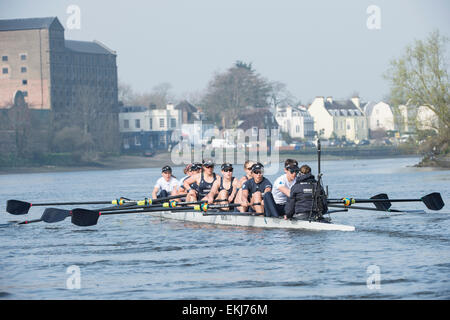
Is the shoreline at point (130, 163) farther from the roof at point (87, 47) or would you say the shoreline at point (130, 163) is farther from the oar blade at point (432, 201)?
the oar blade at point (432, 201)

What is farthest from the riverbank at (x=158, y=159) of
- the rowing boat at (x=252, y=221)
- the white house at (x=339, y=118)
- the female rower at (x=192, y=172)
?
the female rower at (x=192, y=172)

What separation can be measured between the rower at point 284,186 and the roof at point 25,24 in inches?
3063

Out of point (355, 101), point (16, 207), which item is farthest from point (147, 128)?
point (16, 207)

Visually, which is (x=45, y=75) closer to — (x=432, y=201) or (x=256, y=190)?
(x=256, y=190)

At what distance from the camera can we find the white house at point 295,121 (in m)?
118

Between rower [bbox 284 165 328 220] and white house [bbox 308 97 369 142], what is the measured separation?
10209 cm

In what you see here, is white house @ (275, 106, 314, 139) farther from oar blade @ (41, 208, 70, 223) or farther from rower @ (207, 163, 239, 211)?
oar blade @ (41, 208, 70, 223)

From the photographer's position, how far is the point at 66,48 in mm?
95562

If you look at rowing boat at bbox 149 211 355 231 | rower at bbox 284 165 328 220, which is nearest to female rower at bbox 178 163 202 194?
rowing boat at bbox 149 211 355 231

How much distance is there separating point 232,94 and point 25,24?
2920 cm

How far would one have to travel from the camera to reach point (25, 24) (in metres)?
90.6
